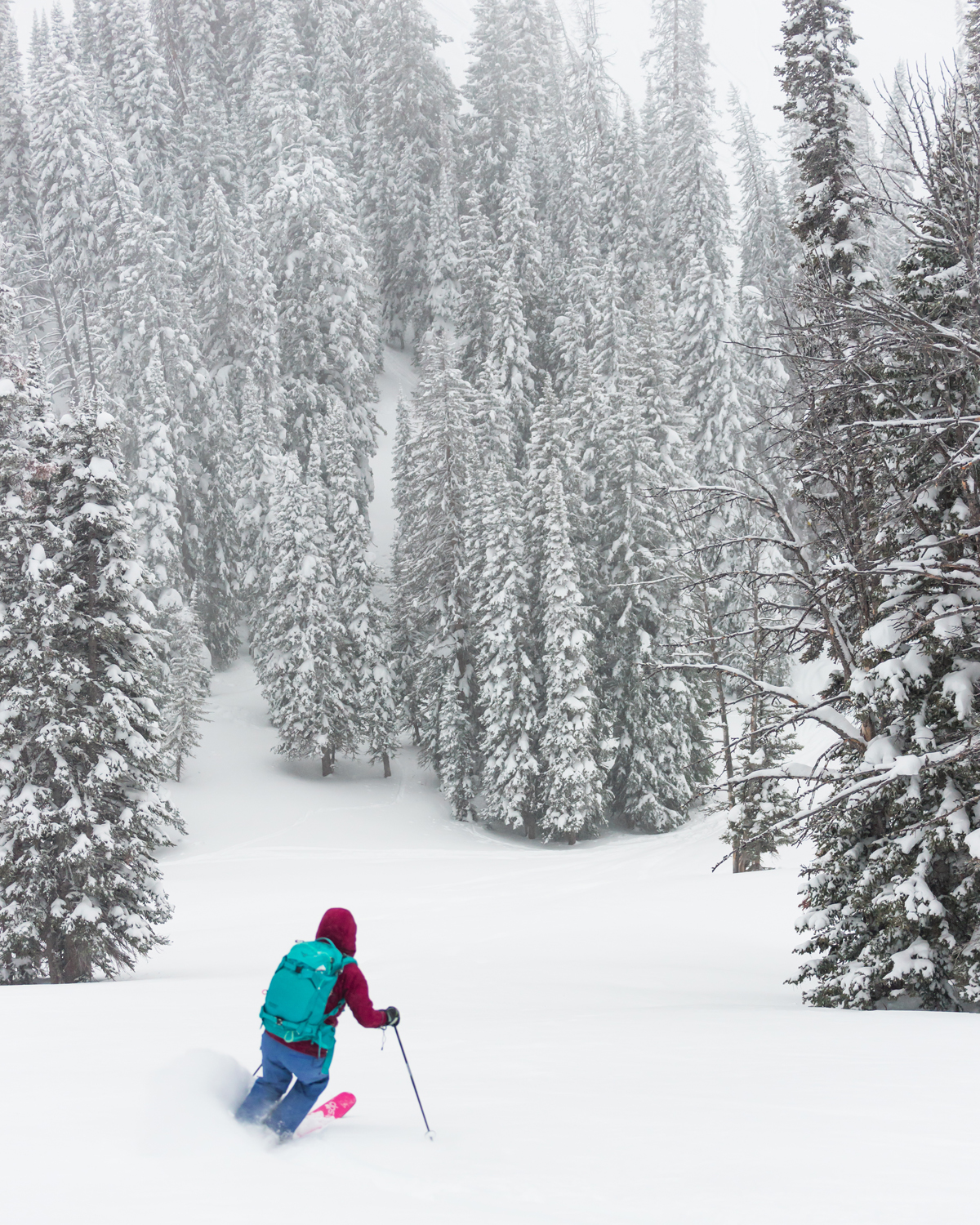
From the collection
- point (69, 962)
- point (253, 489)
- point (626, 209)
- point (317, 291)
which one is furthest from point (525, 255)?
point (69, 962)

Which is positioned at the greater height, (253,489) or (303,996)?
(253,489)

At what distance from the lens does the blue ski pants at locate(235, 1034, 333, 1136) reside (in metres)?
5.36

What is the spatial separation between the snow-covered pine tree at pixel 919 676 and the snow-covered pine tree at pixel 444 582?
28.3 metres

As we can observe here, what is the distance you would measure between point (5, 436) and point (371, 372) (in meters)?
37.4

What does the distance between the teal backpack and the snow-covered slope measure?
49 centimetres

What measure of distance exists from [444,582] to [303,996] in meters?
35.9

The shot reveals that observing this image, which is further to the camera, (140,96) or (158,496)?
(140,96)

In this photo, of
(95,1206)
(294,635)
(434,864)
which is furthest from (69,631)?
(294,635)

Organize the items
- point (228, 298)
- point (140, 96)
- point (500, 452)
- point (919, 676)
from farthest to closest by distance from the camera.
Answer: point (140, 96) < point (228, 298) < point (500, 452) < point (919, 676)

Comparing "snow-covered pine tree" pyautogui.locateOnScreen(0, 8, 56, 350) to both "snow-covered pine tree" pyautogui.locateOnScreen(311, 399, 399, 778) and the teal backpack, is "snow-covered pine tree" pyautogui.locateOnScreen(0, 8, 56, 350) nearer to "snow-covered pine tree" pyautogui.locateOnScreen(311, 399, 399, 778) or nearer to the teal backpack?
"snow-covered pine tree" pyautogui.locateOnScreen(311, 399, 399, 778)

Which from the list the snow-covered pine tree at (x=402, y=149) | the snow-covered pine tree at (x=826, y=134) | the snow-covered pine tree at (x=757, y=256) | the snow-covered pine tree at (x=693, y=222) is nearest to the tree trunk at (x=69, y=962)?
the snow-covered pine tree at (x=826, y=134)

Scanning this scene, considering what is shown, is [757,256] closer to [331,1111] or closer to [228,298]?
[228,298]

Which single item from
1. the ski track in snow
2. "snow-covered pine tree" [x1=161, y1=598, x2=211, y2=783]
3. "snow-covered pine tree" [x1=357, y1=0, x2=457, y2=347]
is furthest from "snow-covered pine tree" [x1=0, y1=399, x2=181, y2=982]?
"snow-covered pine tree" [x1=357, y1=0, x2=457, y2=347]

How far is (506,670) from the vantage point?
3747 cm
